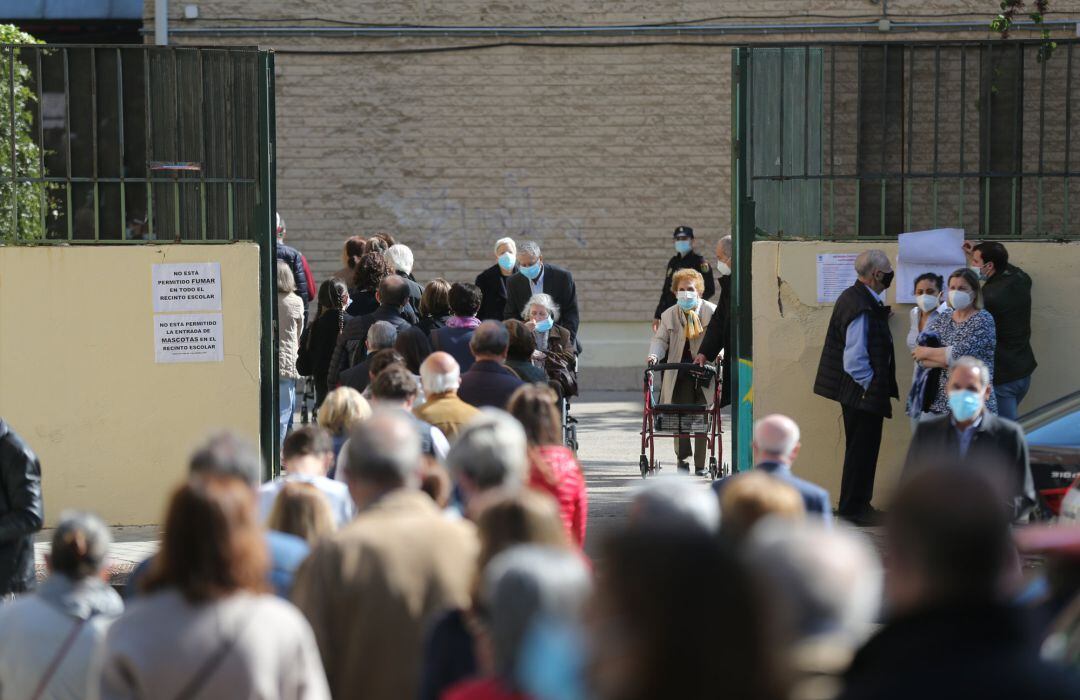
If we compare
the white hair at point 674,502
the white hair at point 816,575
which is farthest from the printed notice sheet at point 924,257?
the white hair at point 816,575

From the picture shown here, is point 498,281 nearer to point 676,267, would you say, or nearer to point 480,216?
point 676,267

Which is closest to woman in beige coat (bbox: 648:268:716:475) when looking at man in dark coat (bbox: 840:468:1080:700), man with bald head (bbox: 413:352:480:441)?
man with bald head (bbox: 413:352:480:441)

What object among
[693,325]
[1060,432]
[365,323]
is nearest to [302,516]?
[1060,432]

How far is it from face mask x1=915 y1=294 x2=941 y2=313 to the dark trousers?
0.77 metres

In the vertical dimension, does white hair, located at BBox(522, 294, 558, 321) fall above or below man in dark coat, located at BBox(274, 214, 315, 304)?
below

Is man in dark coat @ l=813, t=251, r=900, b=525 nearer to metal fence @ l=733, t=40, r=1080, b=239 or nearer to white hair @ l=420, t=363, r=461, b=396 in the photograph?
metal fence @ l=733, t=40, r=1080, b=239

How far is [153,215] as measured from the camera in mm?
9992

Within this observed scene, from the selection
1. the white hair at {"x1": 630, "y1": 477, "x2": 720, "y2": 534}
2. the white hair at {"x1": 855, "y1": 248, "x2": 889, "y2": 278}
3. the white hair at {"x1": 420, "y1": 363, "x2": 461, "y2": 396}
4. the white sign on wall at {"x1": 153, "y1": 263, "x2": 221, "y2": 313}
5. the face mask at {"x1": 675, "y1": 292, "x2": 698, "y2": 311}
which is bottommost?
the white hair at {"x1": 630, "y1": 477, "x2": 720, "y2": 534}

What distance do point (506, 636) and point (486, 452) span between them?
170cm

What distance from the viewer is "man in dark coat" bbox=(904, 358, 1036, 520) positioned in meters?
6.92

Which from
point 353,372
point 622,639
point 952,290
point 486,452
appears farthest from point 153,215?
point 622,639

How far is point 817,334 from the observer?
1042cm

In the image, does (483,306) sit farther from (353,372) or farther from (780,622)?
(780,622)

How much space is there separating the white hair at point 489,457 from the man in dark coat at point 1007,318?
6.00m
